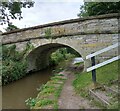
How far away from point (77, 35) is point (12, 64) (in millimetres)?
3652

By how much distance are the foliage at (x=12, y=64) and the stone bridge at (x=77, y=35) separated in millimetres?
400

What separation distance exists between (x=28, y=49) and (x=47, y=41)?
1.48 metres

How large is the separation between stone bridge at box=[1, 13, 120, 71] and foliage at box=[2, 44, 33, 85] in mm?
400

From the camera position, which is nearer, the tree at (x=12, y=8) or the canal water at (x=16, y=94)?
the canal water at (x=16, y=94)

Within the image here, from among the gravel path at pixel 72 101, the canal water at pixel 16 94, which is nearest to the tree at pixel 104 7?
the canal water at pixel 16 94

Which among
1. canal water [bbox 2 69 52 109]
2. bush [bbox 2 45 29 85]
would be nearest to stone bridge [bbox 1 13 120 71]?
bush [bbox 2 45 29 85]

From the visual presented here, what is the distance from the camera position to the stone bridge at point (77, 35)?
10.7 m

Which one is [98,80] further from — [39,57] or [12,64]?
[39,57]

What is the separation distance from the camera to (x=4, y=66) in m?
10.9

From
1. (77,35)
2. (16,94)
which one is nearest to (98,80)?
(16,94)

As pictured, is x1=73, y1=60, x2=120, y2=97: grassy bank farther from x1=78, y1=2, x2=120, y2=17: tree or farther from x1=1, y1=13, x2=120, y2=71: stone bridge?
x1=78, y1=2, x2=120, y2=17: tree

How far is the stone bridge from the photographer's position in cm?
1074

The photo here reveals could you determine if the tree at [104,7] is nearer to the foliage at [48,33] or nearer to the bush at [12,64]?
the foliage at [48,33]

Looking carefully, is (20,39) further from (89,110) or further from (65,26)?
(89,110)
